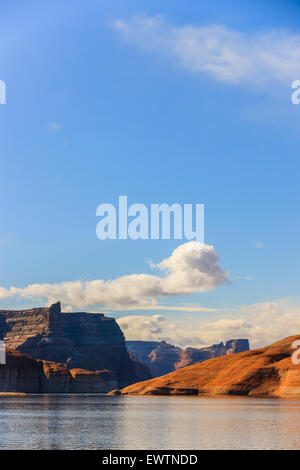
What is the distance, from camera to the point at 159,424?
348 ft

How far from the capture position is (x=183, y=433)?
3465 inches

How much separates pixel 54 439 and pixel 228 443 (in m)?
21.7
